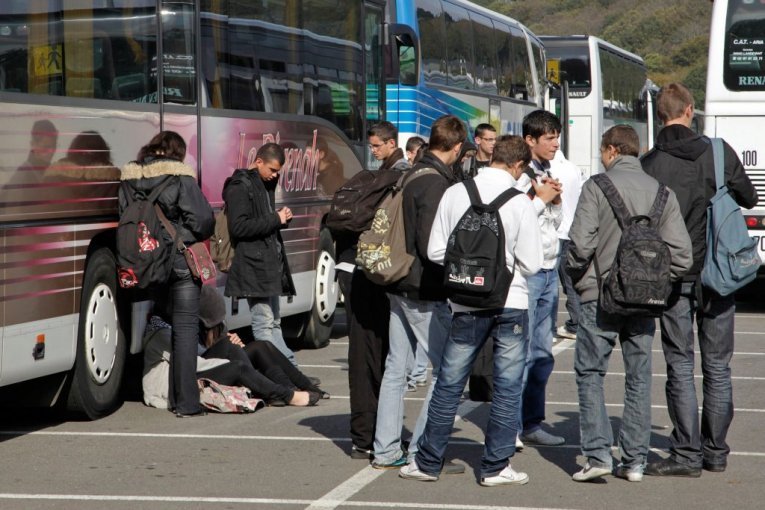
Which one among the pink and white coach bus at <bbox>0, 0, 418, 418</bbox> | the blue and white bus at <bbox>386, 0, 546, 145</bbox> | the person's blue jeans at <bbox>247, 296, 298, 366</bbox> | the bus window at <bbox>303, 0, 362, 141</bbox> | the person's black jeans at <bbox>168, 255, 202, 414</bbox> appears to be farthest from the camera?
the blue and white bus at <bbox>386, 0, 546, 145</bbox>

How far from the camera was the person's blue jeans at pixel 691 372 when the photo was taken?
7.45m

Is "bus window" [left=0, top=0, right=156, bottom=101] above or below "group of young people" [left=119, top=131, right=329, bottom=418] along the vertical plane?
above

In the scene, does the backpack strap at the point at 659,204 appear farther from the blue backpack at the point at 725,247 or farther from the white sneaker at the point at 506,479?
the white sneaker at the point at 506,479

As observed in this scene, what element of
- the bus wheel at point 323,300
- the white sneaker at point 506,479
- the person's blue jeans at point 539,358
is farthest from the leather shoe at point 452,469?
the bus wheel at point 323,300

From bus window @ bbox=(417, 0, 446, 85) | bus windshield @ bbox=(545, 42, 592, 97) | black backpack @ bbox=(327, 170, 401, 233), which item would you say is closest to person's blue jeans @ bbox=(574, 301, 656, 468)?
black backpack @ bbox=(327, 170, 401, 233)

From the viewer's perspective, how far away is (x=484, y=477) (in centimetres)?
723

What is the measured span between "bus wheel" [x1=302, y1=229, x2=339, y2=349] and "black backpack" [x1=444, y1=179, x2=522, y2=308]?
6431 millimetres

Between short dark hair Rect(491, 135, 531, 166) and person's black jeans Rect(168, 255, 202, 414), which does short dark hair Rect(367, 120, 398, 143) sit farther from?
short dark hair Rect(491, 135, 531, 166)

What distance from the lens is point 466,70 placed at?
21688mm

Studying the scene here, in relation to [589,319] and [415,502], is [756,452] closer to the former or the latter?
[589,319]

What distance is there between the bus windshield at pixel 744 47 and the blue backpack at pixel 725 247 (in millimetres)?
9563

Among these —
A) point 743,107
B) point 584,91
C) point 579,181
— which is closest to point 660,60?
point 584,91

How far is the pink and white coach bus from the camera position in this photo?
8.28m

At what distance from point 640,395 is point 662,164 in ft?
4.08
